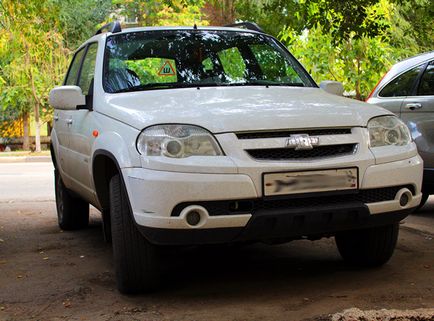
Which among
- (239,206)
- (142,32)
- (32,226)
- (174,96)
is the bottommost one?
(32,226)

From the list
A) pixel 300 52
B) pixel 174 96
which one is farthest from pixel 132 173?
pixel 300 52

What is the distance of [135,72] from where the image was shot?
4.92 m

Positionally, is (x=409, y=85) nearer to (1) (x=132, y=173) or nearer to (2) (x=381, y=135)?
(2) (x=381, y=135)

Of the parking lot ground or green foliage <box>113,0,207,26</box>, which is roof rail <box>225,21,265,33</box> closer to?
the parking lot ground

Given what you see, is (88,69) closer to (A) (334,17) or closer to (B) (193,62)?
(B) (193,62)

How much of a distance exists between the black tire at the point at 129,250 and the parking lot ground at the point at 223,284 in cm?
14

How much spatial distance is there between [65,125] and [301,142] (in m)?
2.74

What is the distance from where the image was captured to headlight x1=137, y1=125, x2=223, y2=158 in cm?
374

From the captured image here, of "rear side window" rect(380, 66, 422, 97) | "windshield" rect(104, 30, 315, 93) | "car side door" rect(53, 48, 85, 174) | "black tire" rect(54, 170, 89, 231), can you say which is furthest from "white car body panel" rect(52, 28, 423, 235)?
"rear side window" rect(380, 66, 422, 97)

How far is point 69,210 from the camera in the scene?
6.71 m

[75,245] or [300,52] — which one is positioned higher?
[300,52]

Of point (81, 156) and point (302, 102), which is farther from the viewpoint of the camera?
point (81, 156)

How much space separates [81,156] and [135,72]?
801mm

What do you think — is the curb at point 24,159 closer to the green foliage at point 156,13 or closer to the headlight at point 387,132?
the green foliage at point 156,13
